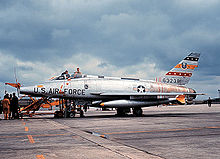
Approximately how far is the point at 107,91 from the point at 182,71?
9.36 meters

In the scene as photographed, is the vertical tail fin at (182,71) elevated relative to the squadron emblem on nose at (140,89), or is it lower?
elevated

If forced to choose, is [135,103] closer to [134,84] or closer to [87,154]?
[134,84]

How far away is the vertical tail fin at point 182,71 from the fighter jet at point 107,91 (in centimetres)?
185

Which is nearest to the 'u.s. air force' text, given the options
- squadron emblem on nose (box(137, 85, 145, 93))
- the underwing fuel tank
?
the underwing fuel tank

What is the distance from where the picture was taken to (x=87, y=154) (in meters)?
5.22

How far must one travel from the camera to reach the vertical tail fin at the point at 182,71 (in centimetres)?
2541

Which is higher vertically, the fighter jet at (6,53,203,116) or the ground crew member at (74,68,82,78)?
the ground crew member at (74,68,82,78)

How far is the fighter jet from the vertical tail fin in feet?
6.05

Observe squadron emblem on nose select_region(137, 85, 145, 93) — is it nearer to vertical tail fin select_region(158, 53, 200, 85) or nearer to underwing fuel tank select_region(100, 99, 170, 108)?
underwing fuel tank select_region(100, 99, 170, 108)

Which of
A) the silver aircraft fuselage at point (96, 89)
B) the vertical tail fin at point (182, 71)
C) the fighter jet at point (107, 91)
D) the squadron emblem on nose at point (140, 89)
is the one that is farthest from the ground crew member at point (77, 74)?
the vertical tail fin at point (182, 71)

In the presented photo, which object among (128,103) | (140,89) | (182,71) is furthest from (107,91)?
(182,71)

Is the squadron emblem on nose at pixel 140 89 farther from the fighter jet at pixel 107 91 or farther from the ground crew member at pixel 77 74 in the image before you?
the ground crew member at pixel 77 74

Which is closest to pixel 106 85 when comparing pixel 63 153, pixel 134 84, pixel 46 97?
pixel 134 84

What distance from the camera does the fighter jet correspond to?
18888 mm
